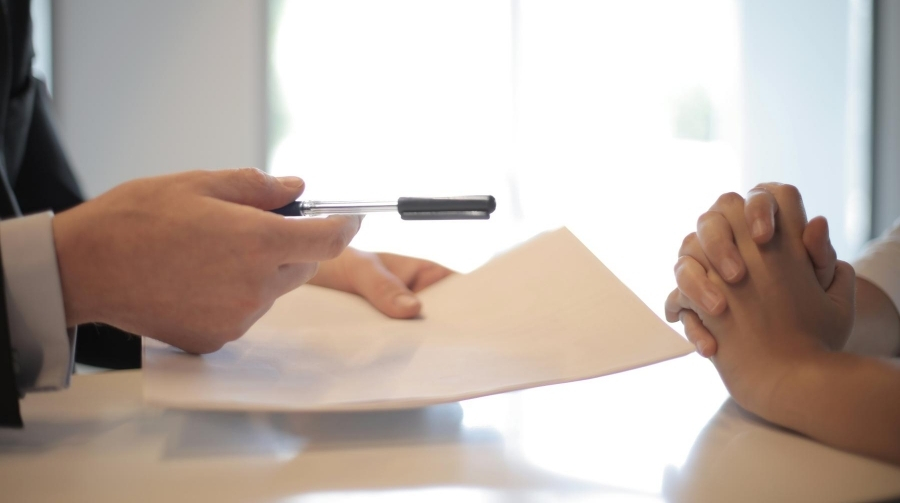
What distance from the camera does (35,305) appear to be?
1.16 ft

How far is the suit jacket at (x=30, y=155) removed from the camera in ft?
2.20

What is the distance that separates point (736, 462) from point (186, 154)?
2.46 meters

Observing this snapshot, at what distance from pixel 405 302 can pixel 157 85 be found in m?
2.23

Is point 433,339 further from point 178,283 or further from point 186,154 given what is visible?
point 186,154

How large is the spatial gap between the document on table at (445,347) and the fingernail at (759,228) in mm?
80

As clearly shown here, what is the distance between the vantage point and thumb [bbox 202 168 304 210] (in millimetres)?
380

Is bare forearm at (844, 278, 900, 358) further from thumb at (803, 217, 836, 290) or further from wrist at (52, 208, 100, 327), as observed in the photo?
wrist at (52, 208, 100, 327)

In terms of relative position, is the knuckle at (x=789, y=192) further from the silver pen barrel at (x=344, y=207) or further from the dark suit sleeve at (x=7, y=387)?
the dark suit sleeve at (x=7, y=387)

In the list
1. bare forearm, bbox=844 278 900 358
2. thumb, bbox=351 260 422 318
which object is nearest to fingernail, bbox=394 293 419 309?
thumb, bbox=351 260 422 318

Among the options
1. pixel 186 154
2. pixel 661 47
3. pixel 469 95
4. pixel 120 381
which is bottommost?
pixel 120 381

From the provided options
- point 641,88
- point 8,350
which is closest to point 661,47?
point 641,88

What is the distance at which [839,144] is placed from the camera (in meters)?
2.92

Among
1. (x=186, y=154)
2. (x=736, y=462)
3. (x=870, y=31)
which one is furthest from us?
(x=870, y=31)

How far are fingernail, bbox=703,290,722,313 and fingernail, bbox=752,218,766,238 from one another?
44 millimetres
